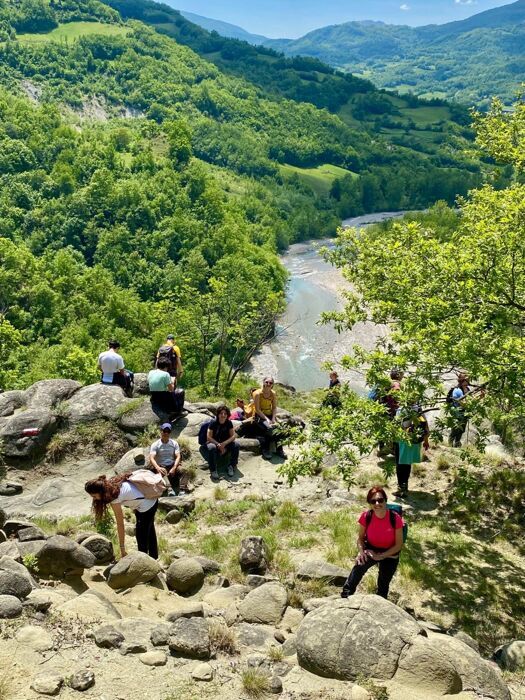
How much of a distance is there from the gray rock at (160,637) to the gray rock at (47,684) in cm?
141

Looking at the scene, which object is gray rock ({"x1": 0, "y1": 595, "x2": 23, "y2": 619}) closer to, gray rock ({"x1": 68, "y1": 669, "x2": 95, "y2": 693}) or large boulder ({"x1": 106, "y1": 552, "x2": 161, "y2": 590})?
gray rock ({"x1": 68, "y1": 669, "x2": 95, "y2": 693})

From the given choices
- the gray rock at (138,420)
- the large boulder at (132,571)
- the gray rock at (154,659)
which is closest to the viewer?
the gray rock at (154,659)

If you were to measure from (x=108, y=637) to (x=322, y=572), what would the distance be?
460 centimetres

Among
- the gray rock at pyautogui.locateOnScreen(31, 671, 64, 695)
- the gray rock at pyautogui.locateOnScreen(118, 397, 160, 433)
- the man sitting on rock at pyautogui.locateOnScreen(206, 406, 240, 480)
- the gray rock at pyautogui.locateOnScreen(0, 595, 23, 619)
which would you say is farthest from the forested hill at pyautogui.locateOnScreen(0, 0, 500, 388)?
the gray rock at pyautogui.locateOnScreen(31, 671, 64, 695)

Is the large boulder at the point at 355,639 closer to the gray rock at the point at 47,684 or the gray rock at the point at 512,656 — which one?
the gray rock at the point at 512,656

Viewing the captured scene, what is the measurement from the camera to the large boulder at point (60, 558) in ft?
32.4

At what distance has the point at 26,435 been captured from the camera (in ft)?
59.1

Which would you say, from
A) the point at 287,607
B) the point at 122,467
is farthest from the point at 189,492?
the point at 287,607

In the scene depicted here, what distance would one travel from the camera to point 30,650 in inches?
293

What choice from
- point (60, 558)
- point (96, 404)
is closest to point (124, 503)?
point (60, 558)

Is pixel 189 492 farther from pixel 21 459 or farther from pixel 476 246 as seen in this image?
pixel 476 246

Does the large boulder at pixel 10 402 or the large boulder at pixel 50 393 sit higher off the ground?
the large boulder at pixel 50 393

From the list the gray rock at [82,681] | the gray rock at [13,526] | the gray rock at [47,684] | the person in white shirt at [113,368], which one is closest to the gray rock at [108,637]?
the gray rock at [82,681]

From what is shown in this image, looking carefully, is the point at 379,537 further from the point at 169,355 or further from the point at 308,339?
the point at 308,339
